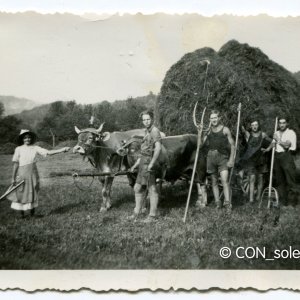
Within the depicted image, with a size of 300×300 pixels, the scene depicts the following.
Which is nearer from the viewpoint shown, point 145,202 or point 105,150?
point 145,202

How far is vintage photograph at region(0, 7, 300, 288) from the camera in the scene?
547cm

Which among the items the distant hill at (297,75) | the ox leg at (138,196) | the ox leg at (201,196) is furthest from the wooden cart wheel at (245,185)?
the distant hill at (297,75)

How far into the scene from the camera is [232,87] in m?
5.66

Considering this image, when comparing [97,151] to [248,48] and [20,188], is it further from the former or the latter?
[248,48]

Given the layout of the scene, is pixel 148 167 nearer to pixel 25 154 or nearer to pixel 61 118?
pixel 61 118

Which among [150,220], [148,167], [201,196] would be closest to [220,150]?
[201,196]

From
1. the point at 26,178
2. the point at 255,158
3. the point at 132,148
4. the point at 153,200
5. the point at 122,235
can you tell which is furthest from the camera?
the point at 255,158

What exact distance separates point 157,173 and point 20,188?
5.76ft

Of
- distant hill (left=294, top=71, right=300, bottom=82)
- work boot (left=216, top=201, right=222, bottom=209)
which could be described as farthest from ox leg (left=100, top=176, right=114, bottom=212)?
distant hill (left=294, top=71, right=300, bottom=82)

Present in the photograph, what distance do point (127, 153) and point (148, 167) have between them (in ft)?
1.76

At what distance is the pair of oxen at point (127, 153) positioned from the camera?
559 cm

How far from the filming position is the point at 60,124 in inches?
223

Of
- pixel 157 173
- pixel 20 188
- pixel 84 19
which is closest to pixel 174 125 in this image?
pixel 157 173

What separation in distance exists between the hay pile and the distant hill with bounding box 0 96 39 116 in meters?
1.76
